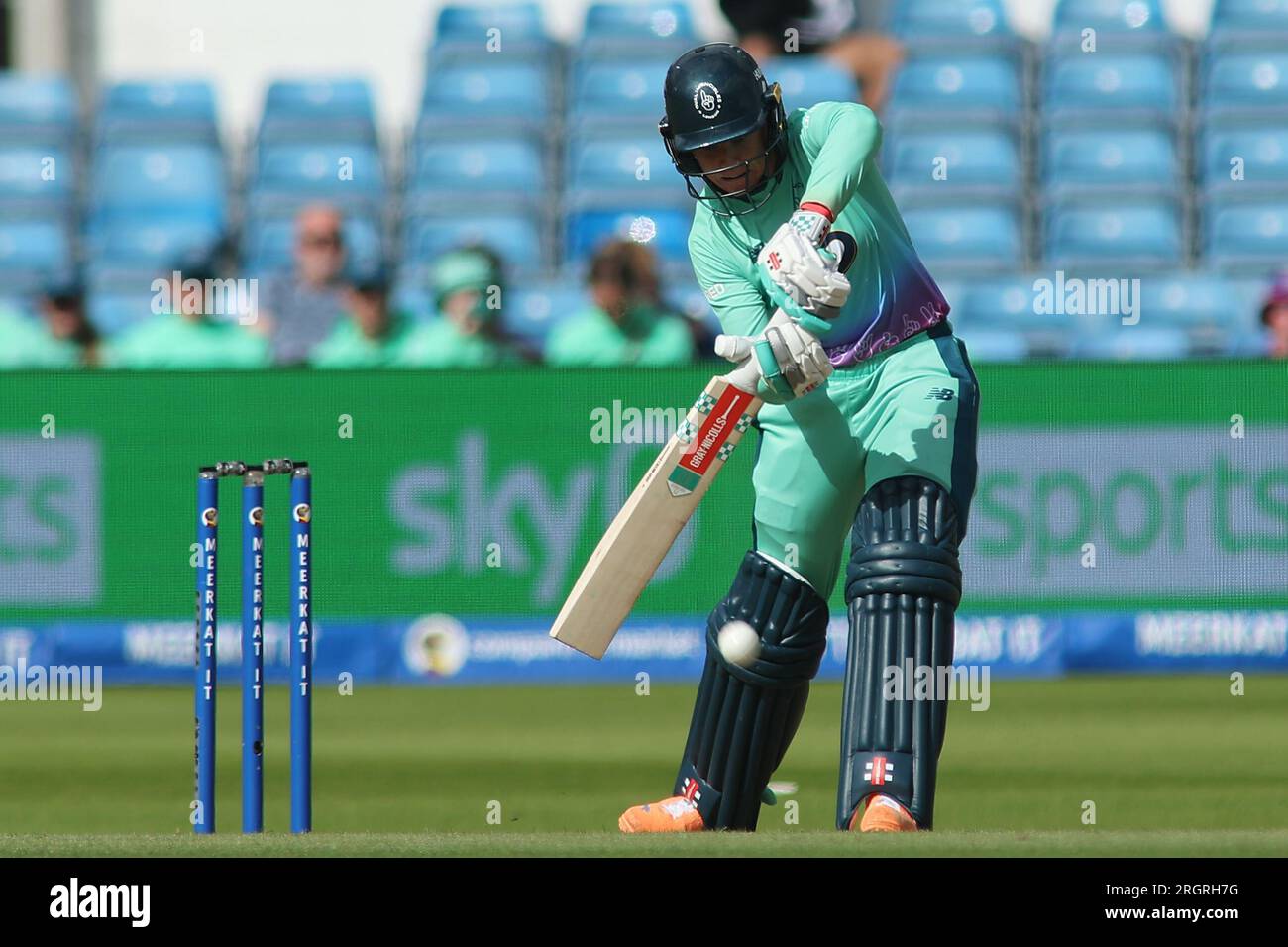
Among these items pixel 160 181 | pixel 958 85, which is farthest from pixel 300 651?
pixel 958 85

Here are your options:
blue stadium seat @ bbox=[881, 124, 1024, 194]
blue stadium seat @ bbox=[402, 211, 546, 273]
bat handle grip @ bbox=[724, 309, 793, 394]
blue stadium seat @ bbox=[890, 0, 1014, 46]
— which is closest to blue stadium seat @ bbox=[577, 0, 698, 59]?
blue stadium seat @ bbox=[890, 0, 1014, 46]

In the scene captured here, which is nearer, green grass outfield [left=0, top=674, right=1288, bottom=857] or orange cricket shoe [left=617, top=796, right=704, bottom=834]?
green grass outfield [left=0, top=674, right=1288, bottom=857]

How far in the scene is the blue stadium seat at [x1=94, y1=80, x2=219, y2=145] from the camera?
15.8 metres

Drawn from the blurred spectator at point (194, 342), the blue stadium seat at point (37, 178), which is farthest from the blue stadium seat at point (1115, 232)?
the blue stadium seat at point (37, 178)

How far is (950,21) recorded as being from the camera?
15883 mm

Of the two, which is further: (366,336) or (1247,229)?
(1247,229)

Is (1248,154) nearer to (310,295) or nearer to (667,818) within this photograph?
(310,295)

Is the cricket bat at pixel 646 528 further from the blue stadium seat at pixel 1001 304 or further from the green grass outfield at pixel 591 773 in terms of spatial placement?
the blue stadium seat at pixel 1001 304

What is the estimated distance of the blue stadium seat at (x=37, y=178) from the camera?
606 inches

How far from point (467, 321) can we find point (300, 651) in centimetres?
565

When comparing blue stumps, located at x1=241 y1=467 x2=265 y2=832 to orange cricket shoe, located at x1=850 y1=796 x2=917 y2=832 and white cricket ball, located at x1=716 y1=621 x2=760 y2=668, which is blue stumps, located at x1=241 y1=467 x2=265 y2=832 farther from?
orange cricket shoe, located at x1=850 y1=796 x2=917 y2=832

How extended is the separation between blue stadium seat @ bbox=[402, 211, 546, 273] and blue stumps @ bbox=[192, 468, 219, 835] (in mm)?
8111
